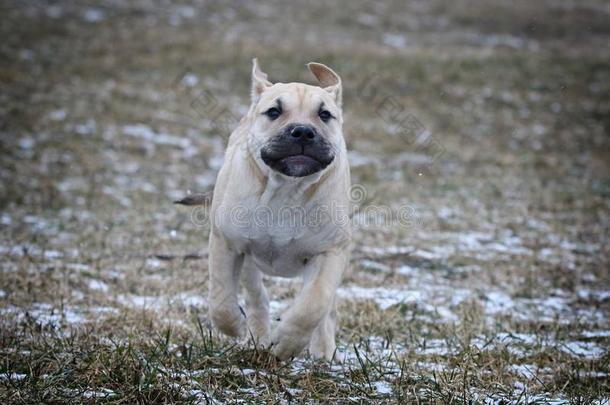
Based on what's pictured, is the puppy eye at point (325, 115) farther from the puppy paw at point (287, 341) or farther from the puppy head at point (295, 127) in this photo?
the puppy paw at point (287, 341)

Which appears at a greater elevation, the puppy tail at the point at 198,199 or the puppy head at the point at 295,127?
the puppy head at the point at 295,127

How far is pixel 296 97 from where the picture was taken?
4.10 m

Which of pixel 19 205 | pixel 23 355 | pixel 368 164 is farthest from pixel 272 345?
pixel 368 164

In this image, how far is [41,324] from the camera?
14.8 ft

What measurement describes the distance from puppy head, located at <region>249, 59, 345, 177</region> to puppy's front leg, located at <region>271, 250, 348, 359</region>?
638mm

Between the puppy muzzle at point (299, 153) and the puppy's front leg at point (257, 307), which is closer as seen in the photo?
the puppy muzzle at point (299, 153)

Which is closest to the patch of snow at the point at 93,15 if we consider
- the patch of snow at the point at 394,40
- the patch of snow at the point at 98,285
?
the patch of snow at the point at 394,40

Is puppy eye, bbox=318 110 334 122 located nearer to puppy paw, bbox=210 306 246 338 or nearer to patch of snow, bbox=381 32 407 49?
puppy paw, bbox=210 306 246 338

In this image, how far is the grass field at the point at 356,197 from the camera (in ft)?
12.5

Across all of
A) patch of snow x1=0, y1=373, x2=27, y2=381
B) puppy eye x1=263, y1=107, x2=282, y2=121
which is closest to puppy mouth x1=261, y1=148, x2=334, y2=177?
puppy eye x1=263, y1=107, x2=282, y2=121

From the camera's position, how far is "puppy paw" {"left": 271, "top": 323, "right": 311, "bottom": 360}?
371 centimetres

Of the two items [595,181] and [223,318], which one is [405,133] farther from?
[223,318]

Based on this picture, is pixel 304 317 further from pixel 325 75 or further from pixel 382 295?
pixel 382 295

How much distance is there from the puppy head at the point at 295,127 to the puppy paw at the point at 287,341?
871 millimetres
